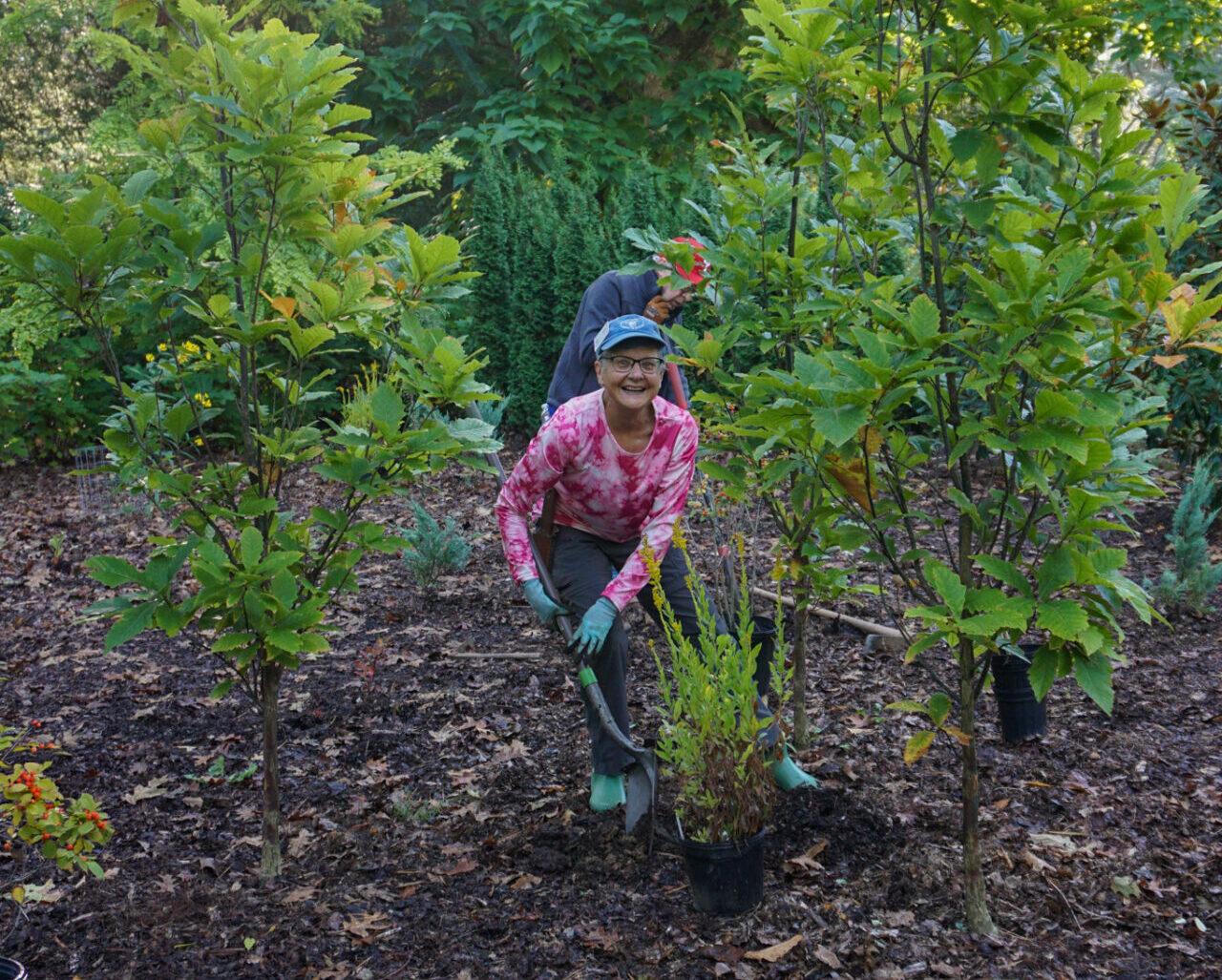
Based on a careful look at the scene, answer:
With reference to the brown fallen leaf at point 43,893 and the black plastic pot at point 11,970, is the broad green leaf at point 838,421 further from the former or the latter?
the brown fallen leaf at point 43,893

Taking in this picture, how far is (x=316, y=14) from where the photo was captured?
429 inches

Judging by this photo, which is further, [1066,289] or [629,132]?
[629,132]

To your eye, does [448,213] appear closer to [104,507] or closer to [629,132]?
[629,132]

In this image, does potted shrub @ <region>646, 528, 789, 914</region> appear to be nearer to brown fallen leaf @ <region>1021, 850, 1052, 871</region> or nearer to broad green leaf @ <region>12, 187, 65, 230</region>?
brown fallen leaf @ <region>1021, 850, 1052, 871</region>

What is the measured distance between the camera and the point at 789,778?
3.50 m

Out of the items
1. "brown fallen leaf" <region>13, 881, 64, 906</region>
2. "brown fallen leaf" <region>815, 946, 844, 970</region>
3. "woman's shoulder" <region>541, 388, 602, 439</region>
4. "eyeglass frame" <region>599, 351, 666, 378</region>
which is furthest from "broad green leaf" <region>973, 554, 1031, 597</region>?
"brown fallen leaf" <region>13, 881, 64, 906</region>

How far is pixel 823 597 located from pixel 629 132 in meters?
8.94

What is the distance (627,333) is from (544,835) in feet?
5.15

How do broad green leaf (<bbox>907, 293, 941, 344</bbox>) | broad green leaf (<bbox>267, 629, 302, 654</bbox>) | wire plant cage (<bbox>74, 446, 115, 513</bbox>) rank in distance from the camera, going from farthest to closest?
wire plant cage (<bbox>74, 446, 115, 513</bbox>) → broad green leaf (<bbox>267, 629, 302, 654</bbox>) → broad green leaf (<bbox>907, 293, 941, 344</bbox>)

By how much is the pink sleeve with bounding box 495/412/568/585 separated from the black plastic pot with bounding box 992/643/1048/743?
5.65 feet

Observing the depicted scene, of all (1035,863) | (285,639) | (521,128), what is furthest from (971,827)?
(521,128)

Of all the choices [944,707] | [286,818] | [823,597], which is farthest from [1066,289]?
[286,818]

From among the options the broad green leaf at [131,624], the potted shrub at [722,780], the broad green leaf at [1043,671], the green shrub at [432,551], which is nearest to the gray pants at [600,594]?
the potted shrub at [722,780]

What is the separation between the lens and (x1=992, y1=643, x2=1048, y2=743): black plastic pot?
3879 mm
